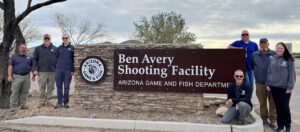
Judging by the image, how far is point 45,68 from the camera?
7.32m

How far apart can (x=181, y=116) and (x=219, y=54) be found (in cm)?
165

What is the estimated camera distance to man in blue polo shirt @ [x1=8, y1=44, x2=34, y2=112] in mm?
7188

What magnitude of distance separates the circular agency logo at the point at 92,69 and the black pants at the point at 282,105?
3.86 m

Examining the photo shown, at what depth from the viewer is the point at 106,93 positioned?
23.2 feet

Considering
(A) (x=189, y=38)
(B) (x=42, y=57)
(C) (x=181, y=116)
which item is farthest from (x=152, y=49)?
(A) (x=189, y=38)

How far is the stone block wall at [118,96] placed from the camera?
264 inches

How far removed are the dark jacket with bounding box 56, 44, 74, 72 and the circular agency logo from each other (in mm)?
314

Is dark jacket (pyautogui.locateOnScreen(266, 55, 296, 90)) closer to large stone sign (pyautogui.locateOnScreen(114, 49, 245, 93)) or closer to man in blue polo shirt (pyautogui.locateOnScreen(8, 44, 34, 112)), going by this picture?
large stone sign (pyautogui.locateOnScreen(114, 49, 245, 93))

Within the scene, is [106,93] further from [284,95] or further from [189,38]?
[189,38]

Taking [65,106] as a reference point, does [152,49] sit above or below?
above

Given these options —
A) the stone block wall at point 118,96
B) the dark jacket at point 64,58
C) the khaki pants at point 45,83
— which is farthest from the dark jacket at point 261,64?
the khaki pants at point 45,83

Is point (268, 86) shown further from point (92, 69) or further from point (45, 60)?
point (45, 60)

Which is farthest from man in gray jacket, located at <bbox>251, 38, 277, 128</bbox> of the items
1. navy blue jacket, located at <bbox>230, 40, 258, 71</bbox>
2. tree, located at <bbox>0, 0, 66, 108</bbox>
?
tree, located at <bbox>0, 0, 66, 108</bbox>

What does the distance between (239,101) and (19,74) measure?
5279 mm
